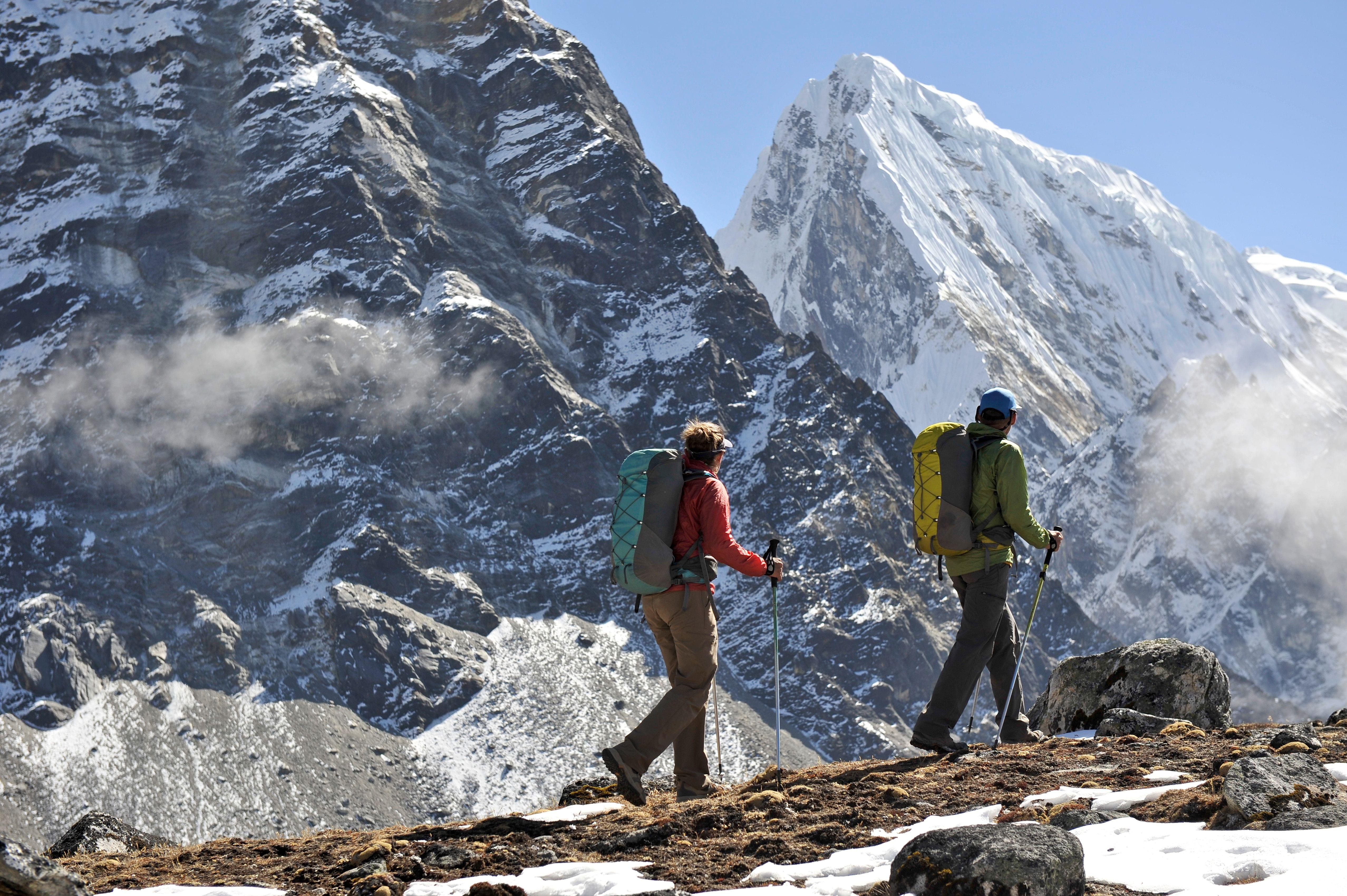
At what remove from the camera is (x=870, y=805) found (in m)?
9.77

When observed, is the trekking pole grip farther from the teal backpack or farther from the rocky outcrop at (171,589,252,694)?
the rocky outcrop at (171,589,252,694)

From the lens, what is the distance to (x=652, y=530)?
1086 cm

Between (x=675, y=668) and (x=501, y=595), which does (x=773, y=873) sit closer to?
(x=675, y=668)

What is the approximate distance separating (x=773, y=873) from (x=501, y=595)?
186 metres

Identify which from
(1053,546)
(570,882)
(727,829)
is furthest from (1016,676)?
(570,882)

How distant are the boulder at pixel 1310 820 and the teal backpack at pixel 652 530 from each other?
4793 millimetres

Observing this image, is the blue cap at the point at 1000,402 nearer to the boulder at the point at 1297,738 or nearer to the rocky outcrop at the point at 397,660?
the boulder at the point at 1297,738

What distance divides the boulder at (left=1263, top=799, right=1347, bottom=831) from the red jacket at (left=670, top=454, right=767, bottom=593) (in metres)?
4.49

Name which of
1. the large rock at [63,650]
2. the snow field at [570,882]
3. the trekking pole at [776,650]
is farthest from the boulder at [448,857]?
the large rock at [63,650]

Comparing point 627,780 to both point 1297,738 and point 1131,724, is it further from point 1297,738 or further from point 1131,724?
point 1297,738

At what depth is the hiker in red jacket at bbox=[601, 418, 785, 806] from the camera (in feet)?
35.6

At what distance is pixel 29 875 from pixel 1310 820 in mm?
7311

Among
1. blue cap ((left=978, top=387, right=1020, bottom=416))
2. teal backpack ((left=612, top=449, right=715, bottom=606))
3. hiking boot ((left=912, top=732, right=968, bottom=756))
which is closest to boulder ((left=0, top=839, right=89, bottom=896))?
teal backpack ((left=612, top=449, right=715, bottom=606))

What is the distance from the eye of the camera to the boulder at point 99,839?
522 inches
